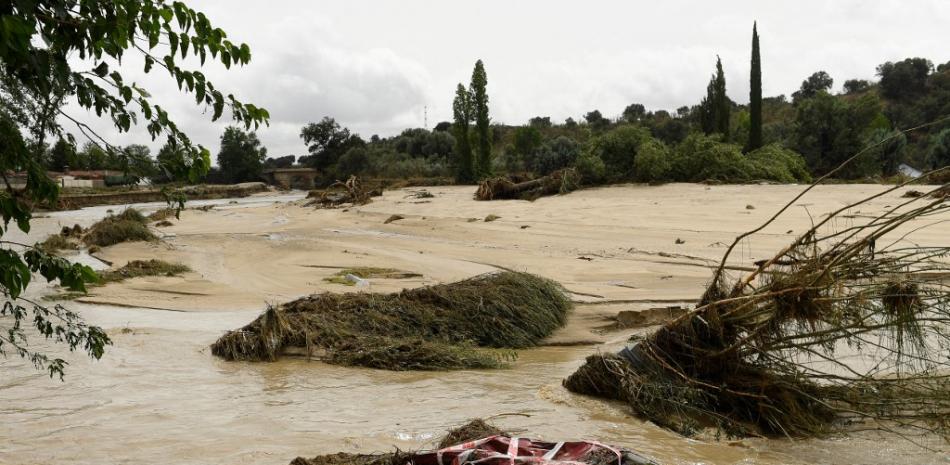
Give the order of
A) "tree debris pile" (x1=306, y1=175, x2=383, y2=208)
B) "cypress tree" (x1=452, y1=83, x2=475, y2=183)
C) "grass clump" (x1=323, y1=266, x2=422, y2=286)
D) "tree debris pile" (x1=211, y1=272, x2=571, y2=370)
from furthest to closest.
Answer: "cypress tree" (x1=452, y1=83, x2=475, y2=183) < "tree debris pile" (x1=306, y1=175, x2=383, y2=208) < "grass clump" (x1=323, y1=266, x2=422, y2=286) < "tree debris pile" (x1=211, y1=272, x2=571, y2=370)

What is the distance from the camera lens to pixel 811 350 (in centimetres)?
475

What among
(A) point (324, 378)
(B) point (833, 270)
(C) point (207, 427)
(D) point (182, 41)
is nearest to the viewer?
(D) point (182, 41)

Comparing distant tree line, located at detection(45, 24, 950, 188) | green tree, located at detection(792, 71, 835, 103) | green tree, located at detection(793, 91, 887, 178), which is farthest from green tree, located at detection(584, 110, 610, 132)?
green tree, located at detection(793, 91, 887, 178)

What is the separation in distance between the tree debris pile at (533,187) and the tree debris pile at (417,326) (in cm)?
1481

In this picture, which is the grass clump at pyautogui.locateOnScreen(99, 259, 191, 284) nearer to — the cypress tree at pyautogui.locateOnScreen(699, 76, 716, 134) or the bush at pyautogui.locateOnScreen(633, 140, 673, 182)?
the bush at pyautogui.locateOnScreen(633, 140, 673, 182)

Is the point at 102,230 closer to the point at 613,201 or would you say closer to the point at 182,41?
the point at 613,201

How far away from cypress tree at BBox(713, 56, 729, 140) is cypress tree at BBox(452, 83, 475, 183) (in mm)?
11920

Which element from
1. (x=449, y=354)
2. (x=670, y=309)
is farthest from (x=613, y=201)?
(x=449, y=354)

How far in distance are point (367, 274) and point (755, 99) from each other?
1051 inches

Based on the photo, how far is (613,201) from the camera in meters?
20.0

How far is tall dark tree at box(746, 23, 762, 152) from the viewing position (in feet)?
104

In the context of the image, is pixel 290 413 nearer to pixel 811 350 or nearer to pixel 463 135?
pixel 811 350

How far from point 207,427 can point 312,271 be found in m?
7.47

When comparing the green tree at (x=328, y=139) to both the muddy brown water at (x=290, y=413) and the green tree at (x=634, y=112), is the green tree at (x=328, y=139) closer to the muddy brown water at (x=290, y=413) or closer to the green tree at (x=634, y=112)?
the green tree at (x=634, y=112)
